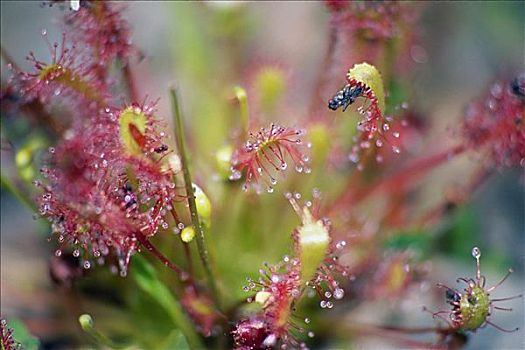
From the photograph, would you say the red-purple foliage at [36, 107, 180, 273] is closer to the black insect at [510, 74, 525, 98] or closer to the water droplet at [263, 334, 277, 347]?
the water droplet at [263, 334, 277, 347]

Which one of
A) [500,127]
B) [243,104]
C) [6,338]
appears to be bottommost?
[6,338]

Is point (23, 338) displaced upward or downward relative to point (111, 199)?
downward

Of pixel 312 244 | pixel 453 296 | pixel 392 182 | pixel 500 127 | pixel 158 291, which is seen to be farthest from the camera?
pixel 392 182

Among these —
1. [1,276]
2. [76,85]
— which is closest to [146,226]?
[76,85]

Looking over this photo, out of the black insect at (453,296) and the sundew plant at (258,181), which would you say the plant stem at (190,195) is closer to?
the sundew plant at (258,181)

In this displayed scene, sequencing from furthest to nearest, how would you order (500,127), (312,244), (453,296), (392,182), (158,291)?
(392,182)
(500,127)
(158,291)
(453,296)
(312,244)

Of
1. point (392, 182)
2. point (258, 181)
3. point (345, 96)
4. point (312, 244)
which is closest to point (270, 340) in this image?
point (312, 244)

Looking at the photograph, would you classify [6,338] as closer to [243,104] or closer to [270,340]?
[270,340]
